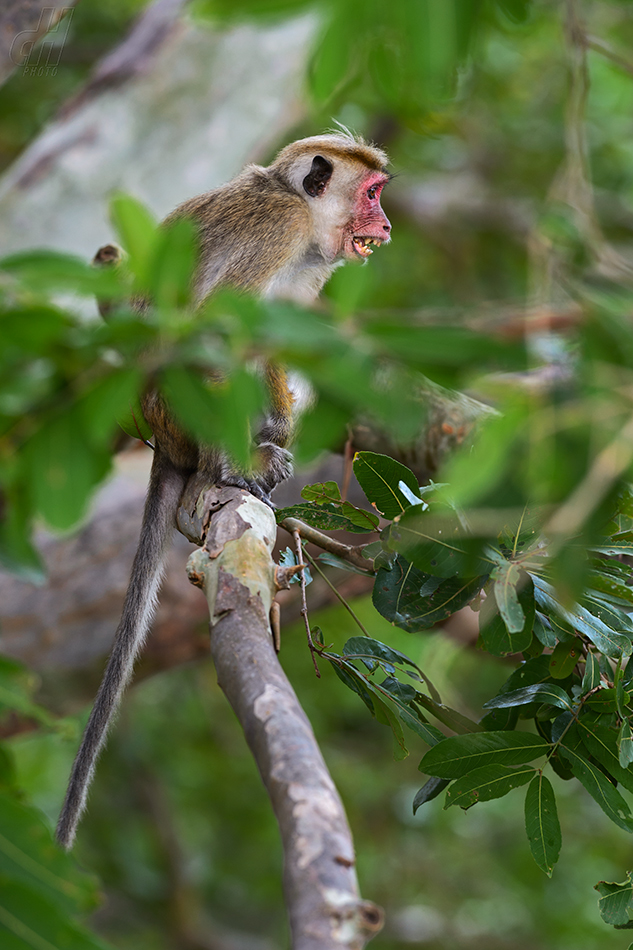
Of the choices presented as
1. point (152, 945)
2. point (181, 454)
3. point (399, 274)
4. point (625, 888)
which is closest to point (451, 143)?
point (399, 274)

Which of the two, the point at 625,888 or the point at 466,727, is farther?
A: the point at 466,727

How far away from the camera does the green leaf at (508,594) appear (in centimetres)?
94

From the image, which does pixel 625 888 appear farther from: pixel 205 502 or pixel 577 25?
pixel 577 25

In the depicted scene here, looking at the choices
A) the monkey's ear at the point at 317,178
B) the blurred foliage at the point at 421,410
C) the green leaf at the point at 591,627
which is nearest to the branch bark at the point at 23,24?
the monkey's ear at the point at 317,178

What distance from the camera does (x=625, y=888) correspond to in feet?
3.39

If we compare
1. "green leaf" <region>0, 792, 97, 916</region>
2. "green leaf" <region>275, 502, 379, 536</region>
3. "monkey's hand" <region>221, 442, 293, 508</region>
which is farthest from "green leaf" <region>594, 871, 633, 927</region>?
"monkey's hand" <region>221, 442, 293, 508</region>

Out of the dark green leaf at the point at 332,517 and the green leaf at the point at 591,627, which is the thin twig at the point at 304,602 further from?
the green leaf at the point at 591,627

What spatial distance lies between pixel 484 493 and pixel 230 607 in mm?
562

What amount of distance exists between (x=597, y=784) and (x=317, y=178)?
143cm

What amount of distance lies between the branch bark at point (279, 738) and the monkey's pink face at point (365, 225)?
2.97ft

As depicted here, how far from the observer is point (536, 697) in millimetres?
1069

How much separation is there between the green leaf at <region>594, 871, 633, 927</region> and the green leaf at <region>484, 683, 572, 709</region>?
21 centimetres

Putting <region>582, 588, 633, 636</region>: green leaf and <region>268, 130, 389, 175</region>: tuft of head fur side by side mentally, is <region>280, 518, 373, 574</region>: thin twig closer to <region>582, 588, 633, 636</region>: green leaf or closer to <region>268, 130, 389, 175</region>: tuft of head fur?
<region>582, 588, 633, 636</region>: green leaf

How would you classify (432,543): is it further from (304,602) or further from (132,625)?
(132,625)
